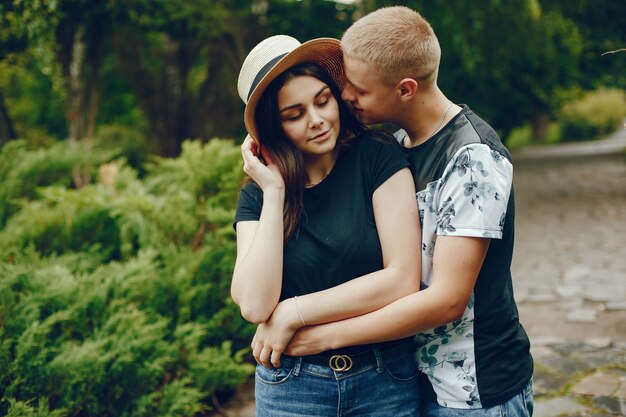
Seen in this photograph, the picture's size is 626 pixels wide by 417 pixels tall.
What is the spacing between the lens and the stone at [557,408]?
3.37 meters

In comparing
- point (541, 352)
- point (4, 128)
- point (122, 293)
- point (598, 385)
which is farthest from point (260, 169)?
point (4, 128)

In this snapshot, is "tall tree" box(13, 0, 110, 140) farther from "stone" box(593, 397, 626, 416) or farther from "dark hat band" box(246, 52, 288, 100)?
"stone" box(593, 397, 626, 416)

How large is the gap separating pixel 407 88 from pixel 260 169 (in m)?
0.56

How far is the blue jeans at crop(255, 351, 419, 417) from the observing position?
1.88m

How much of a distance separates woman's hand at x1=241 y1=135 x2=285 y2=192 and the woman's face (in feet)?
0.46

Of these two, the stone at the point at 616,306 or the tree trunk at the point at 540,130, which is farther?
the tree trunk at the point at 540,130

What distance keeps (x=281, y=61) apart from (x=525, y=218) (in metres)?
9.50

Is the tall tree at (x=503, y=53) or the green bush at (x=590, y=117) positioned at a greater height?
the tall tree at (x=503, y=53)

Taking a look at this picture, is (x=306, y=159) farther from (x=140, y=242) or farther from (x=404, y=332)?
(x=140, y=242)

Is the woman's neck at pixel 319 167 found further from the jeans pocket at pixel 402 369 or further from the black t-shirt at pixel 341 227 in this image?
the jeans pocket at pixel 402 369

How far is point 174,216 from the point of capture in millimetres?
4375

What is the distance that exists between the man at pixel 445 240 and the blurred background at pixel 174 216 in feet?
5.56

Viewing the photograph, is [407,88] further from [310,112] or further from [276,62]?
[276,62]

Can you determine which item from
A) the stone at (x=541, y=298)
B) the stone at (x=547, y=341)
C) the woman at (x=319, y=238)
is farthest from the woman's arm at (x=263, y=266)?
the stone at (x=541, y=298)
